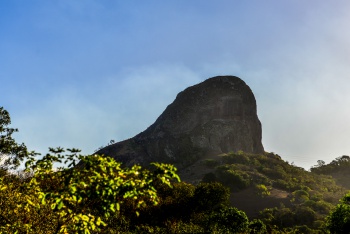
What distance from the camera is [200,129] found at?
113938mm

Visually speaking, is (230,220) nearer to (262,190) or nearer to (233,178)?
(262,190)

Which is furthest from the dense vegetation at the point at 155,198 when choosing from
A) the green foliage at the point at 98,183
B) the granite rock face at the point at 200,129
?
the granite rock face at the point at 200,129

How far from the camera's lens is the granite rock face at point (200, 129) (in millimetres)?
108688

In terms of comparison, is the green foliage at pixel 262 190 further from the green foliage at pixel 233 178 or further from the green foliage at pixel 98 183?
the green foliage at pixel 98 183

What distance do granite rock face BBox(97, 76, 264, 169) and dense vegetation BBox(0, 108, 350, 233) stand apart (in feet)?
54.2

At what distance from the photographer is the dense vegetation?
7555 mm

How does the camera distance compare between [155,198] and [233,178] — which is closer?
[155,198]

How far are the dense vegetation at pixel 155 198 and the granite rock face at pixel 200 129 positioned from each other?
16.5 metres

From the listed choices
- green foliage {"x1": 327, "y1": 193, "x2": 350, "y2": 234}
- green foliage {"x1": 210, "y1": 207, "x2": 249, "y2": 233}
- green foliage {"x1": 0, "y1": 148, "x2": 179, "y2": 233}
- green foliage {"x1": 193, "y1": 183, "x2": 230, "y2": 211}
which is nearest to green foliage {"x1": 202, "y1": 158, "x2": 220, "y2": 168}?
green foliage {"x1": 193, "y1": 183, "x2": 230, "y2": 211}

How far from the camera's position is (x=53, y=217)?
43.1ft

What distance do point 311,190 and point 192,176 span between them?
1112 inches

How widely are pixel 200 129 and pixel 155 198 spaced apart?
106m

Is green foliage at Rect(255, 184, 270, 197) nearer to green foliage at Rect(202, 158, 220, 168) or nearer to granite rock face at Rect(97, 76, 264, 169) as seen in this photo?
green foliage at Rect(202, 158, 220, 168)

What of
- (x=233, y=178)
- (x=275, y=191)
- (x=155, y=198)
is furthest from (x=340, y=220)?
(x=233, y=178)
